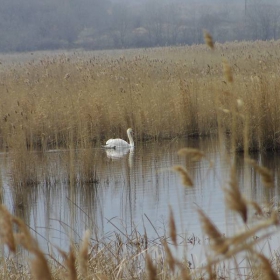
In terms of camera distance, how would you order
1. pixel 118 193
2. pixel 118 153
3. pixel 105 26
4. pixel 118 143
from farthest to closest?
pixel 105 26 → pixel 118 143 → pixel 118 153 → pixel 118 193

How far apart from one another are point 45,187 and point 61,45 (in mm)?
49080

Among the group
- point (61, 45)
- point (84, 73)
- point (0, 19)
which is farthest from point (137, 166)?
point (0, 19)

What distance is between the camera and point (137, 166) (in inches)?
344

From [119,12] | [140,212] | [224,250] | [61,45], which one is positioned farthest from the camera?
[119,12]

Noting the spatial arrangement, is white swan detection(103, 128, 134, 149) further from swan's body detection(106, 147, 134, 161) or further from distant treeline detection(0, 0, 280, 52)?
distant treeline detection(0, 0, 280, 52)

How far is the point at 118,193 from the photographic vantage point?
722cm

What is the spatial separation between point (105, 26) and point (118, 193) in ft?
204

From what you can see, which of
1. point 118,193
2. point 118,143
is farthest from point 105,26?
point 118,193

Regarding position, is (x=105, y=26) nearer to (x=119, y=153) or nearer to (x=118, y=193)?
(x=119, y=153)

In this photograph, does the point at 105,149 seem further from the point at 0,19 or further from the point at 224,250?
the point at 0,19

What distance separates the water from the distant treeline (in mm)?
45441

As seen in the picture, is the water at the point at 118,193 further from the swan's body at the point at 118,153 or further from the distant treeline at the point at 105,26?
the distant treeline at the point at 105,26

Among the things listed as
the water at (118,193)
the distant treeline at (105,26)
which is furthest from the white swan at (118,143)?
the distant treeline at (105,26)

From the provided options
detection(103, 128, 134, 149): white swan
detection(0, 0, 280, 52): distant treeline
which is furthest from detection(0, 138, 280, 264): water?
detection(0, 0, 280, 52): distant treeline
